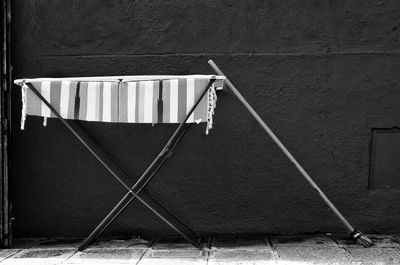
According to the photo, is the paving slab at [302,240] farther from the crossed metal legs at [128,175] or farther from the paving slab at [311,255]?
the crossed metal legs at [128,175]

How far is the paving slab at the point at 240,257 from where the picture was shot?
14.1ft

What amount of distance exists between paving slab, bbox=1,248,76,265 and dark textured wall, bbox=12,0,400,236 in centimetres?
71

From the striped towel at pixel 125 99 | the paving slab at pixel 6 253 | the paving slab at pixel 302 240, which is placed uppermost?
the striped towel at pixel 125 99

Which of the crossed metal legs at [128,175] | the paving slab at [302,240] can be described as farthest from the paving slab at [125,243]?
the paving slab at [302,240]

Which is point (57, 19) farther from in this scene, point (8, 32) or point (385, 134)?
point (385, 134)

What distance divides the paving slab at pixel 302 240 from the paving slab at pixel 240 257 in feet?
1.22

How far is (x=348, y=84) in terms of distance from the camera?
17.1 feet

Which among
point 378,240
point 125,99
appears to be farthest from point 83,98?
point 378,240

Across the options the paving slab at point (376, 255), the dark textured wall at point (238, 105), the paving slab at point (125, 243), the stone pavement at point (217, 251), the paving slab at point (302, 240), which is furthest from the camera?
the dark textured wall at point (238, 105)

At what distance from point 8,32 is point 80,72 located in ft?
2.97

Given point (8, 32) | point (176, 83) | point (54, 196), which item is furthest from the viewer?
point (54, 196)

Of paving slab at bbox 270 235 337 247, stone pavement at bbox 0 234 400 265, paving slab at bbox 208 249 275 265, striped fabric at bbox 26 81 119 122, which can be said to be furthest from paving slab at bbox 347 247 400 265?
striped fabric at bbox 26 81 119 122

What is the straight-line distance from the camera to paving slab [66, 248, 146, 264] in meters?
4.43

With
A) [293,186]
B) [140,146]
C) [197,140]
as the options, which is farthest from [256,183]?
[140,146]
